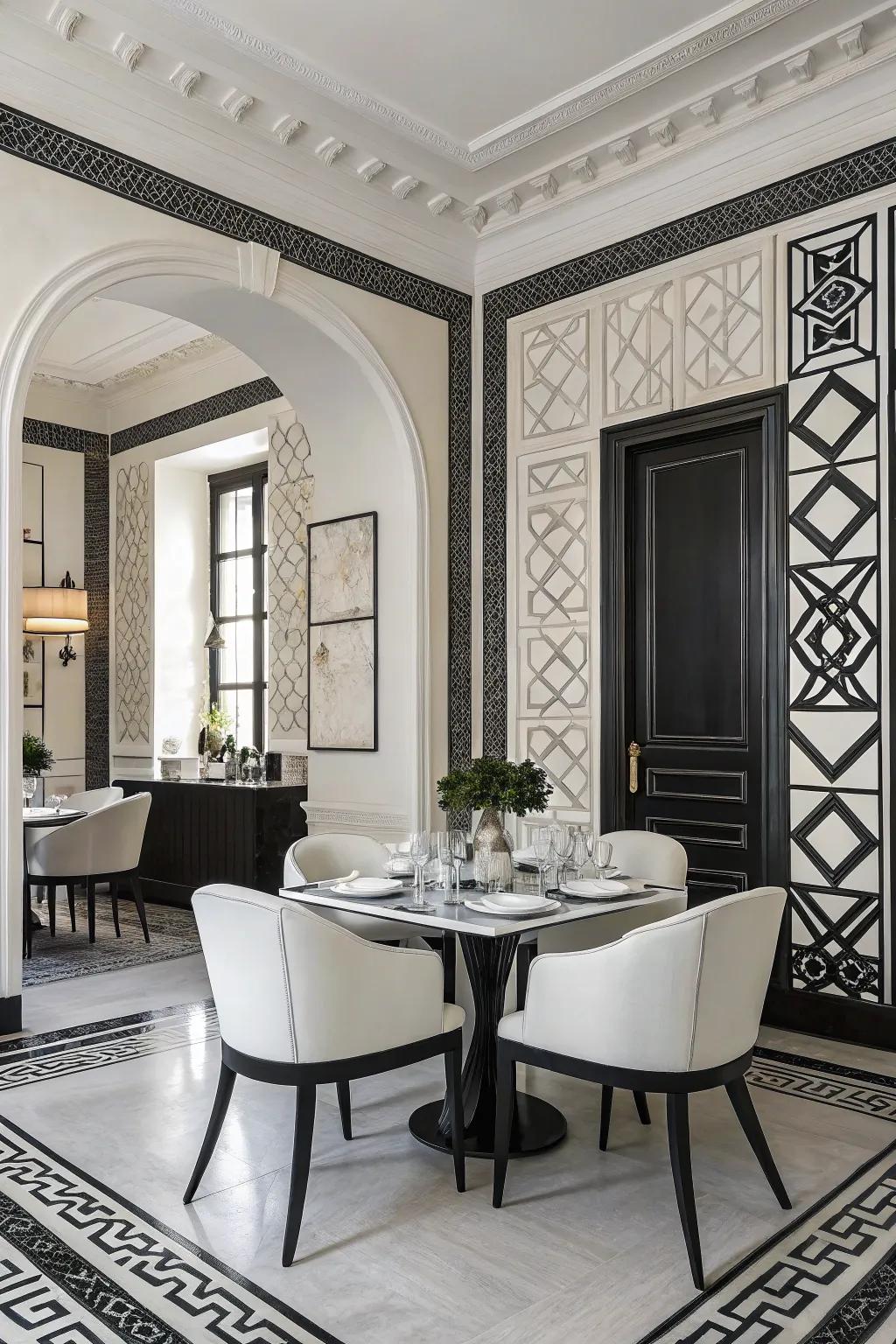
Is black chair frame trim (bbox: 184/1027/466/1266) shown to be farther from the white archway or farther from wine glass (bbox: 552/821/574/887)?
the white archway

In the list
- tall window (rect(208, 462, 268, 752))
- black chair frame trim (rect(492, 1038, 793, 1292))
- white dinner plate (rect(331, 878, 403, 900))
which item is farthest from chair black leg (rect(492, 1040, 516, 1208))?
tall window (rect(208, 462, 268, 752))

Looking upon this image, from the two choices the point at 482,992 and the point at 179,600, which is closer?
the point at 482,992

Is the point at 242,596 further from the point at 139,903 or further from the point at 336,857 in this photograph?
the point at 336,857

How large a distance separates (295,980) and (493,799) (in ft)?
2.97

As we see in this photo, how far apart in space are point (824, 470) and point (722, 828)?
5.06 ft

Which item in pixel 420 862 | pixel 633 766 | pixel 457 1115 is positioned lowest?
pixel 457 1115

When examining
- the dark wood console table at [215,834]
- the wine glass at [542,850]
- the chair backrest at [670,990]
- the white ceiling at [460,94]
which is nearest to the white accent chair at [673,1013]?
the chair backrest at [670,990]

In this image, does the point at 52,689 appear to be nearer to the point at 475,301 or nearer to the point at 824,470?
the point at 475,301

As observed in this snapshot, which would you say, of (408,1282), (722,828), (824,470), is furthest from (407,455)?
(408,1282)

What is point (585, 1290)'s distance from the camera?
7.32ft

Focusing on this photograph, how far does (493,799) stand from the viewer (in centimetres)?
309

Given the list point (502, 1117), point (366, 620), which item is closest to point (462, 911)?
point (502, 1117)

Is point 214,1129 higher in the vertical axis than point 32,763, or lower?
lower

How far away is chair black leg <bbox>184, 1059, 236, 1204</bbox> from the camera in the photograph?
262 cm
